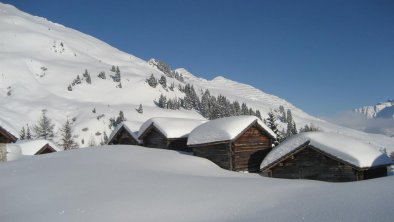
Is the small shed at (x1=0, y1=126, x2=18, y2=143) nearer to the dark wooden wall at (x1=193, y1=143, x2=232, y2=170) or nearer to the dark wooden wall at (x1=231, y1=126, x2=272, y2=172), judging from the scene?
the dark wooden wall at (x1=193, y1=143, x2=232, y2=170)

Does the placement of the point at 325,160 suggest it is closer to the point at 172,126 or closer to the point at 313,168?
the point at 313,168

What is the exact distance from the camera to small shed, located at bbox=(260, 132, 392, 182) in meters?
23.8

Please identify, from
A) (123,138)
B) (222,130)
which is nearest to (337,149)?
(222,130)

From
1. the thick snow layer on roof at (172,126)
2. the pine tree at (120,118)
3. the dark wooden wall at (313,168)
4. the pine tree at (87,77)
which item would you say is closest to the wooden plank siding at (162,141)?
the thick snow layer on roof at (172,126)

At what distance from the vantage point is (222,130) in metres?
30.9

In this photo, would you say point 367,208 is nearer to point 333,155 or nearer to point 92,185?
point 92,185

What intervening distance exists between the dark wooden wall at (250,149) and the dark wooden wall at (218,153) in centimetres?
49

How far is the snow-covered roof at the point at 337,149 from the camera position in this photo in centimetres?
2364

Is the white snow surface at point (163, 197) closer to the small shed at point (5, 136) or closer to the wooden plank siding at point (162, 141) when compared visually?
the small shed at point (5, 136)

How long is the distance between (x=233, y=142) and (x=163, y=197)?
15.2 meters

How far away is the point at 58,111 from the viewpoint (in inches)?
5084

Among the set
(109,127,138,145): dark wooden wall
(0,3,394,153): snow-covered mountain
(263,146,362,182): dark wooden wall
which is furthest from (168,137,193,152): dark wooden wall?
(0,3,394,153): snow-covered mountain

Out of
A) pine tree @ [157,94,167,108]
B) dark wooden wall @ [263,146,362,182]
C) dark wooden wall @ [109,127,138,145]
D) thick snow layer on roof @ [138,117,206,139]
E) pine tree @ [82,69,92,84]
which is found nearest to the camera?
dark wooden wall @ [263,146,362,182]

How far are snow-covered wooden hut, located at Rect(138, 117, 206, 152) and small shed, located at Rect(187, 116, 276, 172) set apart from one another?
4.56 m
